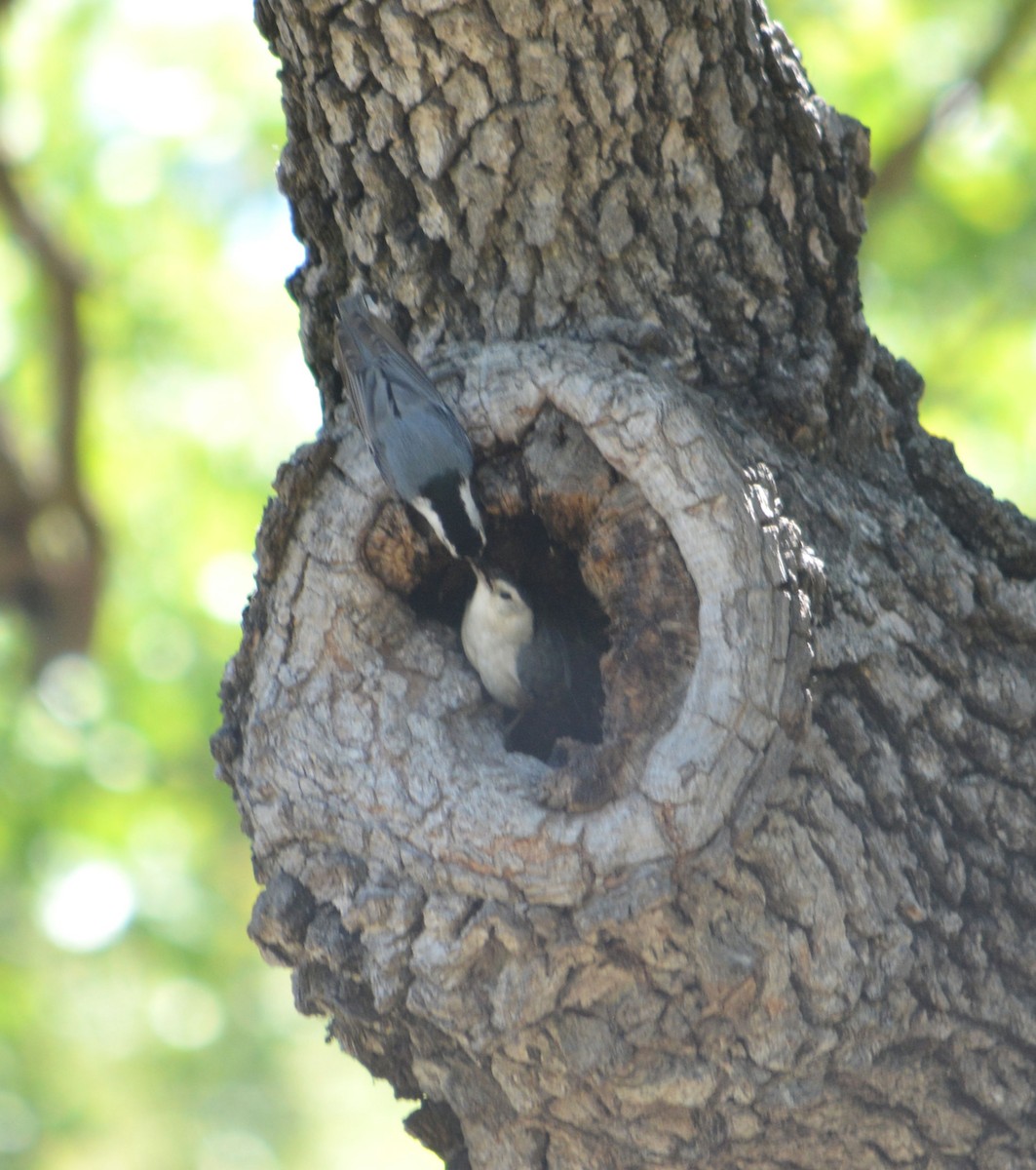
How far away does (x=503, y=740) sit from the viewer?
7.90ft

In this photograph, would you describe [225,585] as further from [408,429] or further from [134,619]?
[408,429]

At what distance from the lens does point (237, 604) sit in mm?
6141

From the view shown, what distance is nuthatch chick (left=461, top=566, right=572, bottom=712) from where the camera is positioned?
→ 2869mm

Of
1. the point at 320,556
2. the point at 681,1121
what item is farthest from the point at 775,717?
the point at 320,556

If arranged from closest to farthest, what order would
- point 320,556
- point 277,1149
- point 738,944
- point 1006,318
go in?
point 738,944, point 320,556, point 1006,318, point 277,1149

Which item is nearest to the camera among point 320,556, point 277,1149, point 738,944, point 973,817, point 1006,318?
point 738,944

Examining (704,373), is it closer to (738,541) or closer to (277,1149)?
(738,541)

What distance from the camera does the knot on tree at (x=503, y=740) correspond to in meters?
2.04

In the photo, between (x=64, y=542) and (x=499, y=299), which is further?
(x=64, y=542)

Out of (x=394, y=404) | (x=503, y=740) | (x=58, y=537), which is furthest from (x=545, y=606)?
(x=58, y=537)

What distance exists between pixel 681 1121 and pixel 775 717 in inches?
27.5

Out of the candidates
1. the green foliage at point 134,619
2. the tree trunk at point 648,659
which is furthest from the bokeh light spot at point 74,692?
the tree trunk at point 648,659

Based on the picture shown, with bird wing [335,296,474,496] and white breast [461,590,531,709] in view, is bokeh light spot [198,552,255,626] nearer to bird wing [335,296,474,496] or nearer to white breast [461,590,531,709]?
white breast [461,590,531,709]

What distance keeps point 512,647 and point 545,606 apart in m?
0.19
